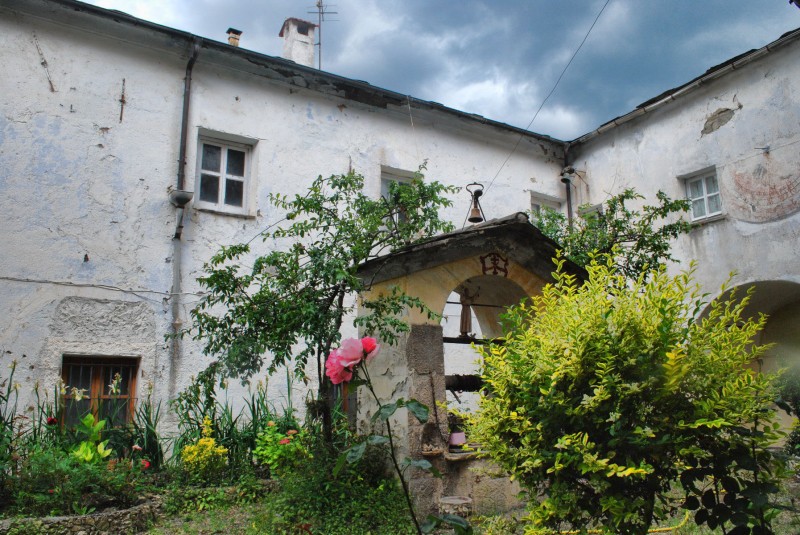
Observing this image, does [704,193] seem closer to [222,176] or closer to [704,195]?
[704,195]

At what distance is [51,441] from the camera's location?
6.96 m

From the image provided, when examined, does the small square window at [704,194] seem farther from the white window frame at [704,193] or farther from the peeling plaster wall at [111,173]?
the peeling plaster wall at [111,173]

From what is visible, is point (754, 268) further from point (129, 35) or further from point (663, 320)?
point (129, 35)

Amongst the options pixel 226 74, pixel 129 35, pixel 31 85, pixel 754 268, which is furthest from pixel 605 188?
pixel 31 85

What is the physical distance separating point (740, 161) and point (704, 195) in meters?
0.92

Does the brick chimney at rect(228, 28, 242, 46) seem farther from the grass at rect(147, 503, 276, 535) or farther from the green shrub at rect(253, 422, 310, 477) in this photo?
the grass at rect(147, 503, 276, 535)

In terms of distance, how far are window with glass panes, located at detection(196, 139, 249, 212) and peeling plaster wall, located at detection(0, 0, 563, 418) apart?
0.80ft

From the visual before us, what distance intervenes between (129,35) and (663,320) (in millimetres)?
8853

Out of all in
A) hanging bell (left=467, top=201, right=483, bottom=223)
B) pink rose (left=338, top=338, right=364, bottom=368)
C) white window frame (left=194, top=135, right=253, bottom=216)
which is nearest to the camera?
pink rose (left=338, top=338, right=364, bottom=368)

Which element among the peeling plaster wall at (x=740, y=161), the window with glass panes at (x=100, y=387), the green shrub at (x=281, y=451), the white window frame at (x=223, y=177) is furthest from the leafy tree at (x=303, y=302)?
the peeling plaster wall at (x=740, y=161)

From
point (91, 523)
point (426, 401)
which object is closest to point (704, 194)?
point (426, 401)

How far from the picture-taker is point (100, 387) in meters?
8.41

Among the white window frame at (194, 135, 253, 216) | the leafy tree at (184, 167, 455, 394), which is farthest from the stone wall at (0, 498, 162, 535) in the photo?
the white window frame at (194, 135, 253, 216)

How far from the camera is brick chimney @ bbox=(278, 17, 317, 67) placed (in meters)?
11.9
